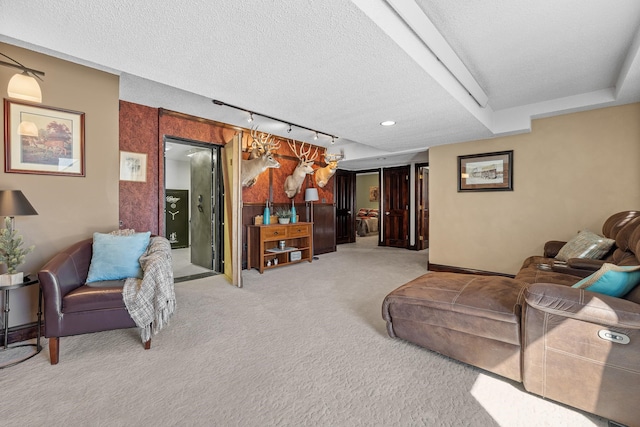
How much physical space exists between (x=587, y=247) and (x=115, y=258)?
4.75m

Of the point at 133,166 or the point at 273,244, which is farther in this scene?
the point at 273,244

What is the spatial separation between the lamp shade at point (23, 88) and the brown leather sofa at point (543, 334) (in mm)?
3347

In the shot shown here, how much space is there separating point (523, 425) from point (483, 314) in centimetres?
60

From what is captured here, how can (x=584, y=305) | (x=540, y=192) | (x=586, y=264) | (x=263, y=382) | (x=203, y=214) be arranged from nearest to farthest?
1. (x=584, y=305)
2. (x=263, y=382)
3. (x=586, y=264)
4. (x=540, y=192)
5. (x=203, y=214)

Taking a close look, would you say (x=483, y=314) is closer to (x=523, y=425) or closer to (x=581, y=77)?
(x=523, y=425)

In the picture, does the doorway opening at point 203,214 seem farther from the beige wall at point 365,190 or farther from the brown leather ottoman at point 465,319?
the beige wall at point 365,190

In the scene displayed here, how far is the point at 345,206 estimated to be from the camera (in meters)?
8.26

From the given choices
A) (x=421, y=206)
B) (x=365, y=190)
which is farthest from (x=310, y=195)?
(x=365, y=190)

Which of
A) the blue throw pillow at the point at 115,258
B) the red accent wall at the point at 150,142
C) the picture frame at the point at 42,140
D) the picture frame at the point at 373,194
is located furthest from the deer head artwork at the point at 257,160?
the picture frame at the point at 373,194

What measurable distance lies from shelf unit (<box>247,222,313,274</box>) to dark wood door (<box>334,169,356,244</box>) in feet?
8.60

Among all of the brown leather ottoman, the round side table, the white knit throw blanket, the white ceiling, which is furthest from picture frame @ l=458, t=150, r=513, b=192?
the round side table

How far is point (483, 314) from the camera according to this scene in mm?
1847

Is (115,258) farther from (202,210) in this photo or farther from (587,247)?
(587,247)

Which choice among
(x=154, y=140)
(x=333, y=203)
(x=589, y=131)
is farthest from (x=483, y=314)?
(x=333, y=203)
